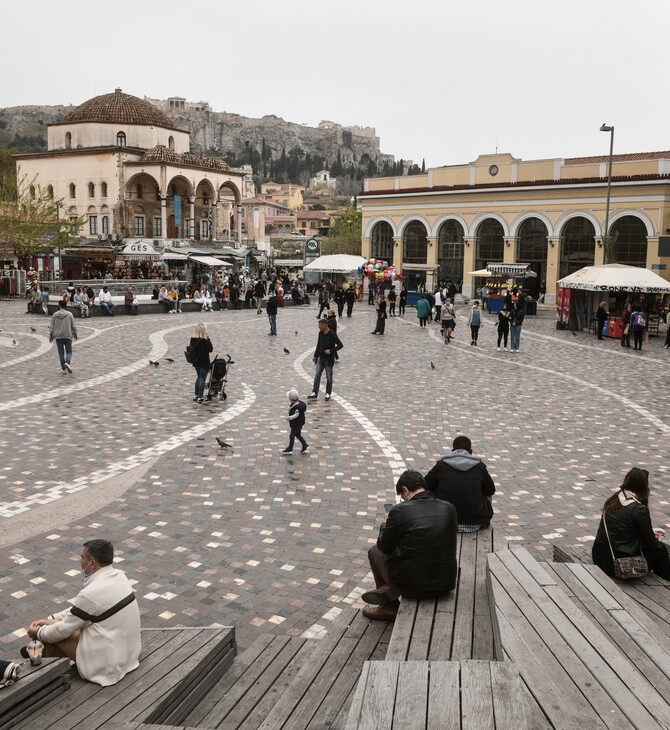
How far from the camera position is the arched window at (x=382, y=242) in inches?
2176

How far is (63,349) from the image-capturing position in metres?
16.0

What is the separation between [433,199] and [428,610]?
4801cm

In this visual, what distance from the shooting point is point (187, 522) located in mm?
7773

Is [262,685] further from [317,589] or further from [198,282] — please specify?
[198,282]

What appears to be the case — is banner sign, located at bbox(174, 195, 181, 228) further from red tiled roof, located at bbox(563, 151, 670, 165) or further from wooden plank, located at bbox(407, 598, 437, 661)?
wooden plank, located at bbox(407, 598, 437, 661)

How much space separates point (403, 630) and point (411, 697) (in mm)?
1256

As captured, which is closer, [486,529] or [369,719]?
[369,719]

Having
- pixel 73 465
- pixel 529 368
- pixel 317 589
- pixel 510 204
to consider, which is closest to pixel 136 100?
pixel 510 204

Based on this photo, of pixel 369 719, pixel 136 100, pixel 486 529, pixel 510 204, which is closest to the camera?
pixel 369 719

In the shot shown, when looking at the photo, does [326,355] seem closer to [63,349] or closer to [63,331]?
[63,331]

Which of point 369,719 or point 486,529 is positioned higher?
point 369,719

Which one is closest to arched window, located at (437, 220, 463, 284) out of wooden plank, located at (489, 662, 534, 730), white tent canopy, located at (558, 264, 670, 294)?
white tent canopy, located at (558, 264, 670, 294)

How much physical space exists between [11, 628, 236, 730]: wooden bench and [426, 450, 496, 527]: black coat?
2.31 metres

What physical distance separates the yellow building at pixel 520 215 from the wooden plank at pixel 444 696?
40075 millimetres
